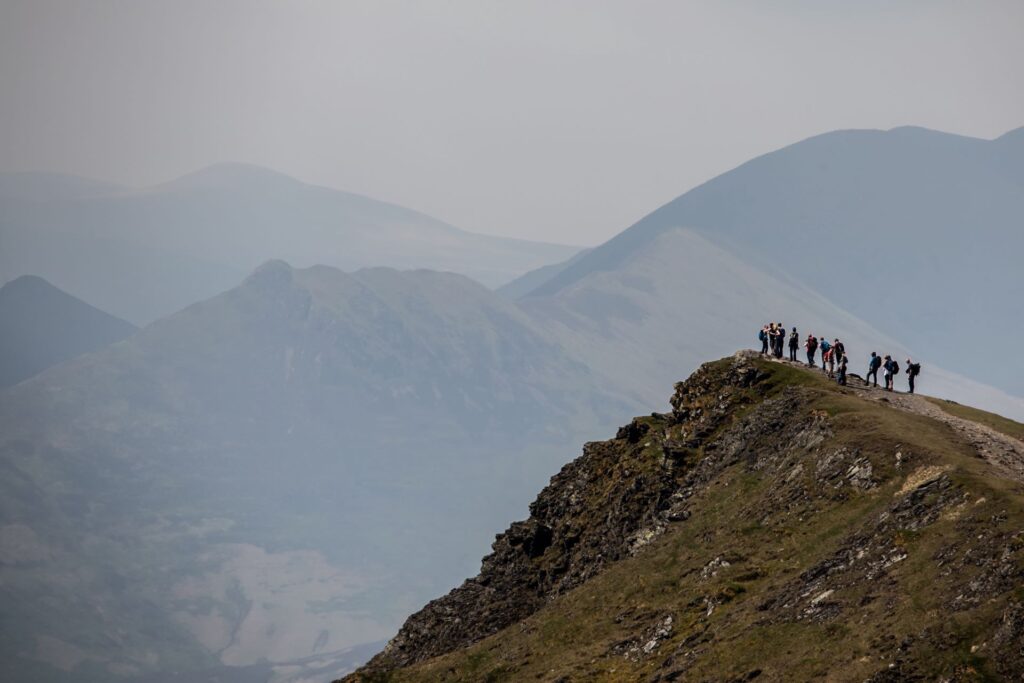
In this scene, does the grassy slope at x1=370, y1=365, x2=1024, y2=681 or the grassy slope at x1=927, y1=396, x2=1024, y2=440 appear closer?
the grassy slope at x1=370, y1=365, x2=1024, y2=681

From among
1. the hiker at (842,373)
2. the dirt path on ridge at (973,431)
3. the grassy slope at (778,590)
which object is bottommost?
the grassy slope at (778,590)

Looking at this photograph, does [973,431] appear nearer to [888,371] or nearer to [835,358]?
[888,371]

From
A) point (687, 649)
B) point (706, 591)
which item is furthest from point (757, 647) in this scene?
point (706, 591)

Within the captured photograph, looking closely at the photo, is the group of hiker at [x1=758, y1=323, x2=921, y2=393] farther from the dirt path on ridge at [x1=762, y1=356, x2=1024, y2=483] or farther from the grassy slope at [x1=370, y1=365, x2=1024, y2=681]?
the grassy slope at [x1=370, y1=365, x2=1024, y2=681]

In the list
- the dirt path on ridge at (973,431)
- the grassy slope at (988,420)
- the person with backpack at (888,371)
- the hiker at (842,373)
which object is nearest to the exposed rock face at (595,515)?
the hiker at (842,373)

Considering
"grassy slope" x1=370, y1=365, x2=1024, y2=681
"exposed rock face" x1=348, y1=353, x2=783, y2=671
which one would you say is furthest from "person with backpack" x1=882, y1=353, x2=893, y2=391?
"exposed rock face" x1=348, y1=353, x2=783, y2=671

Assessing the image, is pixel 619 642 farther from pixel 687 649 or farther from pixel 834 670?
pixel 834 670

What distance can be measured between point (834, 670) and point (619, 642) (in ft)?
55.4

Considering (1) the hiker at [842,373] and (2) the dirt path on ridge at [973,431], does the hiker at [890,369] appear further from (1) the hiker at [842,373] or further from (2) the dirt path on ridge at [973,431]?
(1) the hiker at [842,373]

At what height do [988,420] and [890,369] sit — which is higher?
[890,369]

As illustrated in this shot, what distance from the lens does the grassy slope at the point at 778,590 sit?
41531 millimetres

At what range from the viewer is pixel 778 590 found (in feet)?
164

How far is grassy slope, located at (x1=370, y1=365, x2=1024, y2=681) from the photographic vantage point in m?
41.5

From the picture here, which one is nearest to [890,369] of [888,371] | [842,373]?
[888,371]
